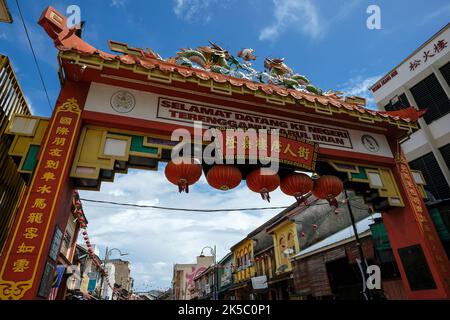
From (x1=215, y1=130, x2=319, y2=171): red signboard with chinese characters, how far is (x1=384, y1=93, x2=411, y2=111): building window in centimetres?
1155

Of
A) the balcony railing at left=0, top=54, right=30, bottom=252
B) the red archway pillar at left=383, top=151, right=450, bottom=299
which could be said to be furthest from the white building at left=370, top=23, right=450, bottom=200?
the balcony railing at left=0, top=54, right=30, bottom=252

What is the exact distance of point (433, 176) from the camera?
43.2 ft

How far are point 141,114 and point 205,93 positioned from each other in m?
1.44

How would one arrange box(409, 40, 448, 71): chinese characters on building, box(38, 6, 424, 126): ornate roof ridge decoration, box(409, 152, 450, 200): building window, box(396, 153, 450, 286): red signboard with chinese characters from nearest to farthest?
box(38, 6, 424, 126): ornate roof ridge decoration → box(396, 153, 450, 286): red signboard with chinese characters → box(409, 152, 450, 200): building window → box(409, 40, 448, 71): chinese characters on building

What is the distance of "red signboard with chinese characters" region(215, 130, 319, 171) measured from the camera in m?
5.60

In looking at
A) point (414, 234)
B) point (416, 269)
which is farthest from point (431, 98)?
point (416, 269)

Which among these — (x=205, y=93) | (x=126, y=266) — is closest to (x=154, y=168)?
(x=205, y=93)

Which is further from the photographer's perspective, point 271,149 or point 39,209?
point 271,149

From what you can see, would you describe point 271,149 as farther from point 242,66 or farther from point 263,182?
point 242,66

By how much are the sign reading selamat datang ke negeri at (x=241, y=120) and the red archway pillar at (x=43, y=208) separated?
1.68m

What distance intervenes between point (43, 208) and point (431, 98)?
635 inches

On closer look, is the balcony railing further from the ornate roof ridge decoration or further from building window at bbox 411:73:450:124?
building window at bbox 411:73:450:124

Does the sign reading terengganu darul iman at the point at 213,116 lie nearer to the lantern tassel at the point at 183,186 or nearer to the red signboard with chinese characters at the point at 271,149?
the red signboard with chinese characters at the point at 271,149
